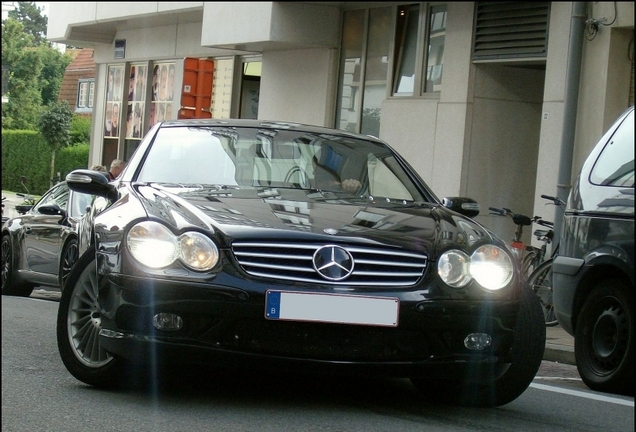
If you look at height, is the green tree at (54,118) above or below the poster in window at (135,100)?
below

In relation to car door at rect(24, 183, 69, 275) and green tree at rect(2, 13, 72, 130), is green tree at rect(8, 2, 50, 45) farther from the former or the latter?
car door at rect(24, 183, 69, 275)

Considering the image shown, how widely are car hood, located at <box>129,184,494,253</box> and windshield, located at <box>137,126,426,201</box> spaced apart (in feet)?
0.67

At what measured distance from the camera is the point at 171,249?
4887 mm

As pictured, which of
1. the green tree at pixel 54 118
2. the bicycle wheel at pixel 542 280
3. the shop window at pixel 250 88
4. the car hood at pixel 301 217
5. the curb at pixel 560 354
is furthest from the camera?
the shop window at pixel 250 88

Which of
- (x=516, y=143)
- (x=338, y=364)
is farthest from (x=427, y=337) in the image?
(x=516, y=143)

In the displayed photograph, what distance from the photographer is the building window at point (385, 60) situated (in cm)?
1627

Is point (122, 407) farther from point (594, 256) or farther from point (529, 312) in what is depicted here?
point (594, 256)

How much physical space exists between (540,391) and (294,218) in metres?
2.32

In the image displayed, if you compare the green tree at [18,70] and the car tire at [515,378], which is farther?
the car tire at [515,378]

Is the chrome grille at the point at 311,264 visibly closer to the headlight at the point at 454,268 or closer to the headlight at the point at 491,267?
the headlight at the point at 454,268

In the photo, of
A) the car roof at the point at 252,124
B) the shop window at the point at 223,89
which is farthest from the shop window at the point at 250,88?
the car roof at the point at 252,124

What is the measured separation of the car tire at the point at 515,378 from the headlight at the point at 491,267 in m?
0.38

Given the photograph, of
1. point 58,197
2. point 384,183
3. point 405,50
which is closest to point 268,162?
point 384,183

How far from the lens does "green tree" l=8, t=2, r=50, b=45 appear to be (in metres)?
1.41
